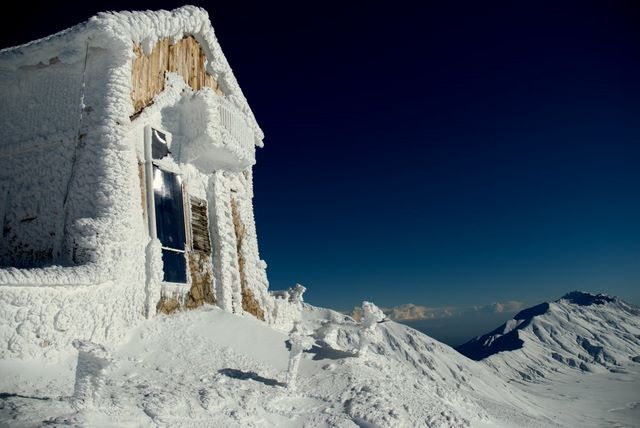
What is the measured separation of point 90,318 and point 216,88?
11.6 meters

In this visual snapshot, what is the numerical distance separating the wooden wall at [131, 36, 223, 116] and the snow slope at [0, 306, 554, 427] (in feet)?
20.6

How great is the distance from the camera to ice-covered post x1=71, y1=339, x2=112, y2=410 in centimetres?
561

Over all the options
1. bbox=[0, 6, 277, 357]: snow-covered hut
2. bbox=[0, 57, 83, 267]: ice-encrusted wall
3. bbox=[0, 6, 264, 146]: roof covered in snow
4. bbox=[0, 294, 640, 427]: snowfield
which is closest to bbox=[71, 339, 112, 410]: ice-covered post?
bbox=[0, 294, 640, 427]: snowfield

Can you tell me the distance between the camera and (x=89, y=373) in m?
5.67

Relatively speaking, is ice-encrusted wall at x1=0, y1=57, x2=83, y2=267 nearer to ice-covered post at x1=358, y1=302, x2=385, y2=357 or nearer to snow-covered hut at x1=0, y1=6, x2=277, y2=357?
snow-covered hut at x1=0, y1=6, x2=277, y2=357

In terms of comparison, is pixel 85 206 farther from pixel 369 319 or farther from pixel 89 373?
pixel 369 319

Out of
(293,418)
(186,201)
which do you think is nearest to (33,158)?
(186,201)

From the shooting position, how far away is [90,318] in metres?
8.29

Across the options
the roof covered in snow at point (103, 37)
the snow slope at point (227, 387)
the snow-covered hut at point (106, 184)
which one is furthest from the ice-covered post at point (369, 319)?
the roof covered in snow at point (103, 37)

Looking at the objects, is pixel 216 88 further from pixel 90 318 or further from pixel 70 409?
pixel 70 409

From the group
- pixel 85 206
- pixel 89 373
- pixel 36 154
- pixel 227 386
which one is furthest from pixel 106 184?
pixel 227 386

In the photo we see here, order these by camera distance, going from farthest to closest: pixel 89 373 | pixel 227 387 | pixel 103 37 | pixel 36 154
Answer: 1. pixel 36 154
2. pixel 103 37
3. pixel 227 387
4. pixel 89 373

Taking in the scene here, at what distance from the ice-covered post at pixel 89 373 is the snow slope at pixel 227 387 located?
11 centimetres

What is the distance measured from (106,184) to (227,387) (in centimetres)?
546
